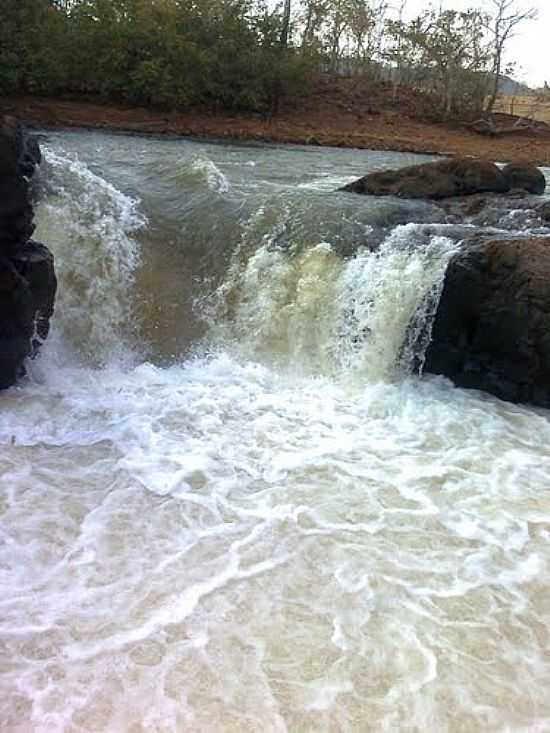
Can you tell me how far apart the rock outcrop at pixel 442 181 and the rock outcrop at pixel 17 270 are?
176 inches

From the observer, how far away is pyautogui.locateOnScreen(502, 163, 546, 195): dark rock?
891 cm

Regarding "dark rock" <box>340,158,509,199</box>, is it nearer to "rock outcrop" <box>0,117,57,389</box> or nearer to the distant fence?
"rock outcrop" <box>0,117,57,389</box>

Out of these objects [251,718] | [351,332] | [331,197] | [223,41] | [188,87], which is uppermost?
[223,41]

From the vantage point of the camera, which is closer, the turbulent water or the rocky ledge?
the turbulent water

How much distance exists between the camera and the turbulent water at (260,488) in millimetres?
2758

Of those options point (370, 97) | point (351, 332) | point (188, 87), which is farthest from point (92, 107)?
point (351, 332)

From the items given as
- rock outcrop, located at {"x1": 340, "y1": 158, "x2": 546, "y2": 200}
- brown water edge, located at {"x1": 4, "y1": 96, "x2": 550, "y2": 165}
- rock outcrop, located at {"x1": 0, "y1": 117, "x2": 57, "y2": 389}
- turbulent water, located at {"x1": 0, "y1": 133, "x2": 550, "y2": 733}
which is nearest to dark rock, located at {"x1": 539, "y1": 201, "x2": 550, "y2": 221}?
turbulent water, located at {"x1": 0, "y1": 133, "x2": 550, "y2": 733}

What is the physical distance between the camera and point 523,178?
29.3 ft

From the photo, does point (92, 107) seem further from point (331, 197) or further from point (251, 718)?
point (251, 718)

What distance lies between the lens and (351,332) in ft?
20.3

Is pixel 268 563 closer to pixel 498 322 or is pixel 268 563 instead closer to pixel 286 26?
pixel 498 322

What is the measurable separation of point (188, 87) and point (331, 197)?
1436cm

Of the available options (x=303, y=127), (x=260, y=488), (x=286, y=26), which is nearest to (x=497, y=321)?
(x=260, y=488)

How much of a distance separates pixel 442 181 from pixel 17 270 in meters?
5.31
